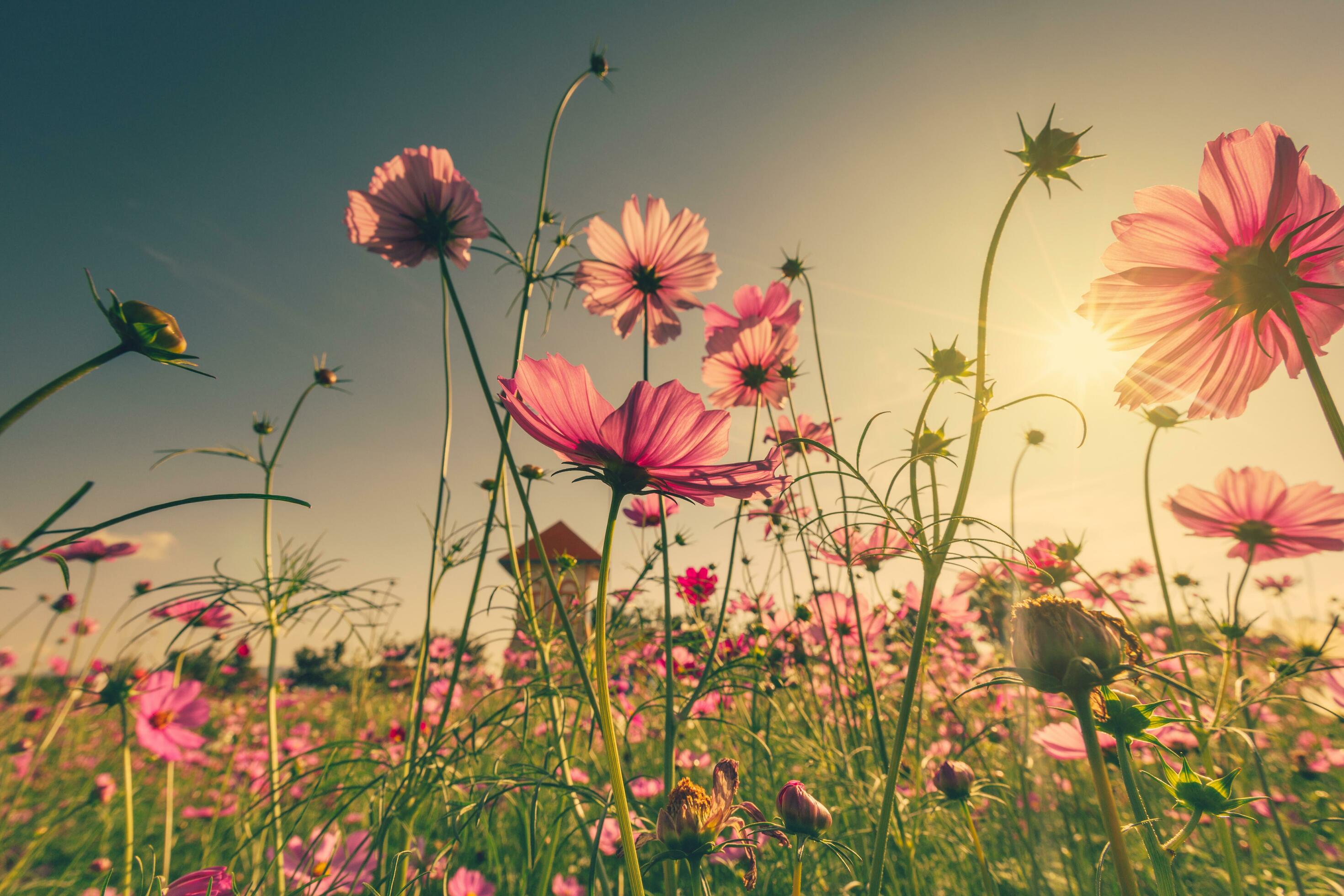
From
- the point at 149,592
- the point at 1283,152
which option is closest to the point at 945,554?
the point at 1283,152

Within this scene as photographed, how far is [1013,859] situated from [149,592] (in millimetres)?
1641

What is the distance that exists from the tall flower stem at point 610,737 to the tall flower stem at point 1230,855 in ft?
1.96

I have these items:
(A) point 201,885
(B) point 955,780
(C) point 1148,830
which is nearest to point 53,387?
(A) point 201,885

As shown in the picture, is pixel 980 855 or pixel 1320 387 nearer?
pixel 1320 387

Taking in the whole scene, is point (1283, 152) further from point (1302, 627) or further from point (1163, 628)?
point (1163, 628)

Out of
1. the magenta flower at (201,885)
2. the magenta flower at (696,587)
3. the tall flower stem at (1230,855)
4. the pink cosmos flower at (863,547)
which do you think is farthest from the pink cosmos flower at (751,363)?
the magenta flower at (201,885)

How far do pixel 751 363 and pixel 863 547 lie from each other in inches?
19.3

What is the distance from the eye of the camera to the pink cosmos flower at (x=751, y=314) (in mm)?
1231

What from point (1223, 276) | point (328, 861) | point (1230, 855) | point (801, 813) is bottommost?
point (328, 861)

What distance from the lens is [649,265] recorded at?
46.1 inches

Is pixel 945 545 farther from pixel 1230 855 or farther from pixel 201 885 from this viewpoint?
pixel 201 885

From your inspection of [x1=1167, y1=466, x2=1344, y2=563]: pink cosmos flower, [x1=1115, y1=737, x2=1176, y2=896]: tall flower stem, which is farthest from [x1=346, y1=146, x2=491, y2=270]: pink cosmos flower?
[x1=1167, y1=466, x2=1344, y2=563]: pink cosmos flower

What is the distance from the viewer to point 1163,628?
2.47 metres

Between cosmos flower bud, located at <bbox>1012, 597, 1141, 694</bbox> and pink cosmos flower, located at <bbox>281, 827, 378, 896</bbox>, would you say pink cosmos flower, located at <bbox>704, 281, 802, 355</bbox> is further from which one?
pink cosmos flower, located at <bbox>281, 827, 378, 896</bbox>
